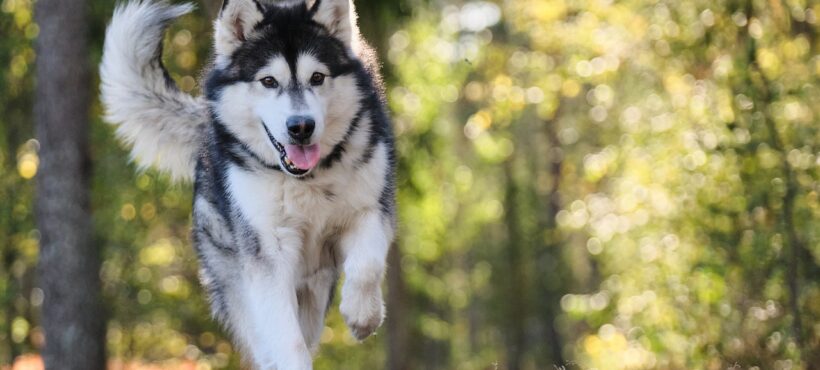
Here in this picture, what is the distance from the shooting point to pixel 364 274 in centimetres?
511

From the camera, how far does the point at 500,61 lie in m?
18.8

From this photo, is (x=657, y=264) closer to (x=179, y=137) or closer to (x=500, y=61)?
(x=179, y=137)

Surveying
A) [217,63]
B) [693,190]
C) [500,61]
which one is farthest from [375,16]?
[500,61]

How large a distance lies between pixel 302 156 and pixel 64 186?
6180 mm

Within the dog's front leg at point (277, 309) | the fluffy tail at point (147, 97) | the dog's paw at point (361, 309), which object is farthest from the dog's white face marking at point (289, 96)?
the fluffy tail at point (147, 97)

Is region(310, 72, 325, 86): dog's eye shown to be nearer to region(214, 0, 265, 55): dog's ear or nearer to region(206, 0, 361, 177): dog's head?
region(206, 0, 361, 177): dog's head

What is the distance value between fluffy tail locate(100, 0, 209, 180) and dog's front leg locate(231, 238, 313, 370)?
1.30m

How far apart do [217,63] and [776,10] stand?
6846 mm

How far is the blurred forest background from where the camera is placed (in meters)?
9.48

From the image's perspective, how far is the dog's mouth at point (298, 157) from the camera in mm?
5074

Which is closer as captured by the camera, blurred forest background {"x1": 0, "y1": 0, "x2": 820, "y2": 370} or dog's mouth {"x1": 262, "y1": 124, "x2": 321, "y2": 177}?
dog's mouth {"x1": 262, "y1": 124, "x2": 321, "y2": 177}

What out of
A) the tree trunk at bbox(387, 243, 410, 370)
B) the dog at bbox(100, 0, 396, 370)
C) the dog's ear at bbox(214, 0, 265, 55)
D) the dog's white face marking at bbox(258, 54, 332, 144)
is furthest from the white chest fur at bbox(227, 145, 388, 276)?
the tree trunk at bbox(387, 243, 410, 370)

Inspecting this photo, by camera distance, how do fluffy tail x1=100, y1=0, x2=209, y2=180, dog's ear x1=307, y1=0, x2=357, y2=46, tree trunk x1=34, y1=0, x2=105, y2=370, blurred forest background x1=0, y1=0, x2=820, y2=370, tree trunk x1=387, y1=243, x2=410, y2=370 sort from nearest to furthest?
dog's ear x1=307, y1=0, x2=357, y2=46
fluffy tail x1=100, y1=0, x2=209, y2=180
blurred forest background x1=0, y1=0, x2=820, y2=370
tree trunk x1=34, y1=0, x2=105, y2=370
tree trunk x1=387, y1=243, x2=410, y2=370

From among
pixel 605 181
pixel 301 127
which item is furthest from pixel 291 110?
pixel 605 181
